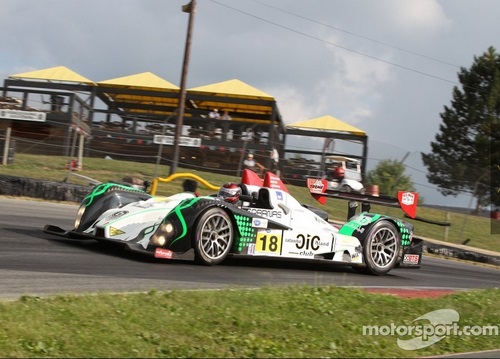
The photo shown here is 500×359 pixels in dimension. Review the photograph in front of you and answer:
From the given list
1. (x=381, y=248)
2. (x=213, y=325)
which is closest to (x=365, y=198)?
(x=381, y=248)

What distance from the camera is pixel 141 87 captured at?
103 ft

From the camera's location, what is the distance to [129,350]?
445 centimetres

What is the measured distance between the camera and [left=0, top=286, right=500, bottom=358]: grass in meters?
4.51

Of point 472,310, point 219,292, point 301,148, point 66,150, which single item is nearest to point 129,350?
point 219,292

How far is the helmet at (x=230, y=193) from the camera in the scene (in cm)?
938

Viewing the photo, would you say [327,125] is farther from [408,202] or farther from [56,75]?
[408,202]

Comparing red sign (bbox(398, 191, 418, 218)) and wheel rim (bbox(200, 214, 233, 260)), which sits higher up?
red sign (bbox(398, 191, 418, 218))

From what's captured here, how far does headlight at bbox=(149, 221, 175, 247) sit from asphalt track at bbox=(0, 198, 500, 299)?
24 cm

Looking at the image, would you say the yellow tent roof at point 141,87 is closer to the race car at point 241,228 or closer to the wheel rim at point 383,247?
the race car at point 241,228

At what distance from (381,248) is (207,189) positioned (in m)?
9.61

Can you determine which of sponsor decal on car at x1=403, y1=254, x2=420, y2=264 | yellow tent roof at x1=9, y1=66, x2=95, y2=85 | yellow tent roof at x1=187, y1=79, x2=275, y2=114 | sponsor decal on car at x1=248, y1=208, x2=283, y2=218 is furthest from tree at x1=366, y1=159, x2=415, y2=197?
yellow tent roof at x1=9, y1=66, x2=95, y2=85

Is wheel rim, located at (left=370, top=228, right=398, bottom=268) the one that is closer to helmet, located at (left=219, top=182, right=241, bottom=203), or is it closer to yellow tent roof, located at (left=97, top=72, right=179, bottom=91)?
helmet, located at (left=219, top=182, right=241, bottom=203)

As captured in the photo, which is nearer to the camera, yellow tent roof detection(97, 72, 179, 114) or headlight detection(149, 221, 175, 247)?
headlight detection(149, 221, 175, 247)

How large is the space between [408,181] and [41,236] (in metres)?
13.7
